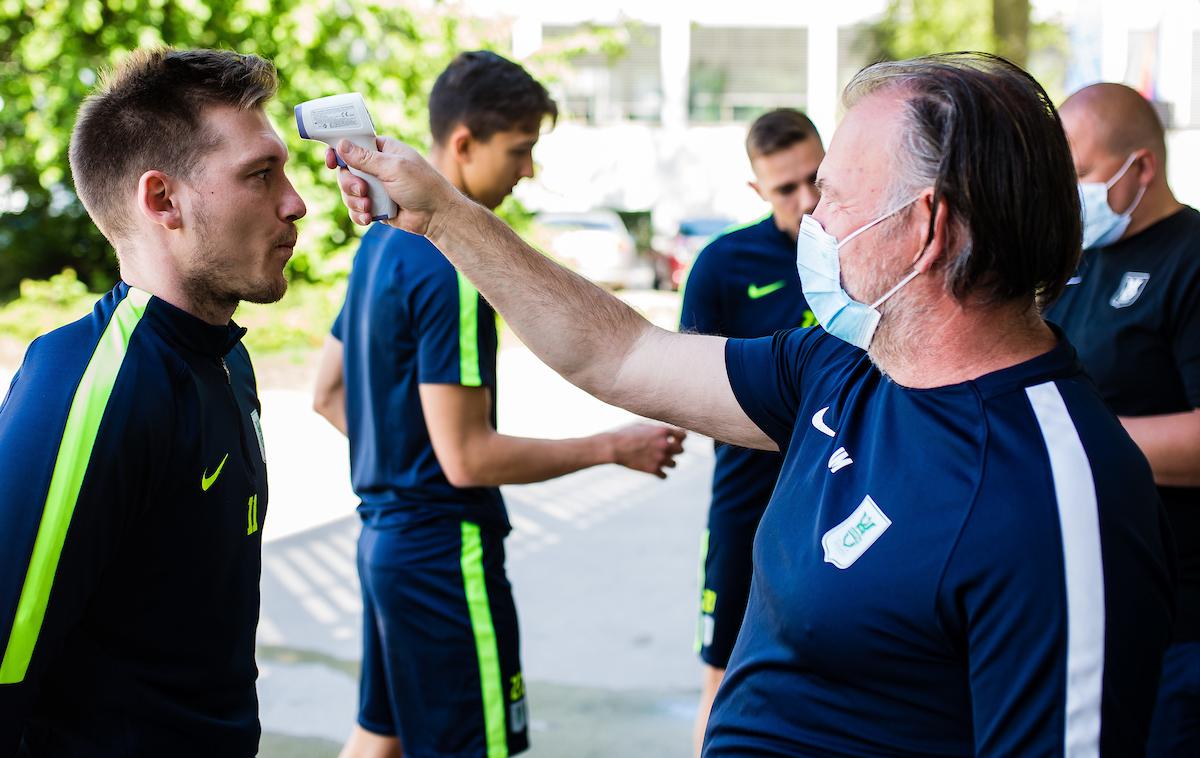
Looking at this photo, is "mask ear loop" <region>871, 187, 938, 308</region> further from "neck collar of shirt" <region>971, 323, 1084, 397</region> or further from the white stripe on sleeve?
the white stripe on sleeve

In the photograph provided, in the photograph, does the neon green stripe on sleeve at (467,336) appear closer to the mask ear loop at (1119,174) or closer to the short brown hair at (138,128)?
the short brown hair at (138,128)

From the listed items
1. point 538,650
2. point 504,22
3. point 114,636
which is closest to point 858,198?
point 114,636

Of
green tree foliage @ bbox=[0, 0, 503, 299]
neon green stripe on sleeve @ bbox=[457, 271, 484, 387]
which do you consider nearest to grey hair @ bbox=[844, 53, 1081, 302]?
neon green stripe on sleeve @ bbox=[457, 271, 484, 387]

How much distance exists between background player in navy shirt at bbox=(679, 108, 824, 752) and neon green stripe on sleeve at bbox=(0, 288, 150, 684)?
2185 millimetres

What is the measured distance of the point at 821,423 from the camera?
1.84 metres

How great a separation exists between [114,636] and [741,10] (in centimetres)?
3142

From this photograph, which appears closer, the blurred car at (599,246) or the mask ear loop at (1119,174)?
the mask ear loop at (1119,174)

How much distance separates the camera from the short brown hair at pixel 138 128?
210cm

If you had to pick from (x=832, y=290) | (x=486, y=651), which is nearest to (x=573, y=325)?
(x=832, y=290)

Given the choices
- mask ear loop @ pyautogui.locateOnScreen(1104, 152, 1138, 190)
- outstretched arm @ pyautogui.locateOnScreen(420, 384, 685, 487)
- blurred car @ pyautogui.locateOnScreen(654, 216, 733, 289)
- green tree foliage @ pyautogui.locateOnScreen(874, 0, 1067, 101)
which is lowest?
blurred car @ pyautogui.locateOnScreen(654, 216, 733, 289)

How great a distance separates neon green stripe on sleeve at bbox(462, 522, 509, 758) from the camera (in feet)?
10.3

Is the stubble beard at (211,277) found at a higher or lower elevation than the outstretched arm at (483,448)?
higher

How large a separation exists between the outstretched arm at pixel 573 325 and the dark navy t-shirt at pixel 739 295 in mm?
1617

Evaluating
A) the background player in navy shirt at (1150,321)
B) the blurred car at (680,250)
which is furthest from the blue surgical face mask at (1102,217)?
the blurred car at (680,250)
